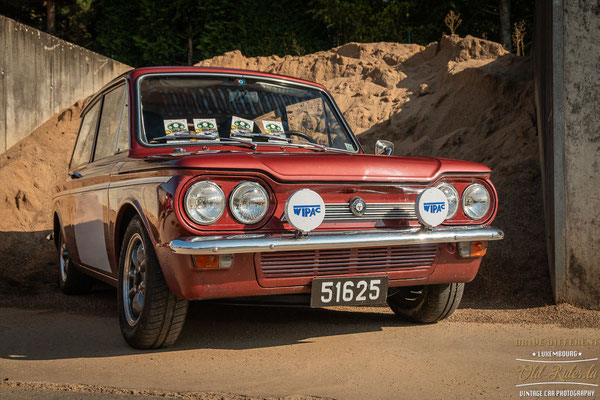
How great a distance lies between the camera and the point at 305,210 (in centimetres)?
359

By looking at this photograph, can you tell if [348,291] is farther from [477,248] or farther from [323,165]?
[477,248]

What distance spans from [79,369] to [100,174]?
171 cm

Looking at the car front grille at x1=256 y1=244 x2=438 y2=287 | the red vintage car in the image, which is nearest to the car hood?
the red vintage car

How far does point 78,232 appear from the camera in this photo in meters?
5.66

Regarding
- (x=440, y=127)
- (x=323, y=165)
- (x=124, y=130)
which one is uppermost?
(x=440, y=127)

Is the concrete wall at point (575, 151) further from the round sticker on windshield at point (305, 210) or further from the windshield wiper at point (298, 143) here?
the round sticker on windshield at point (305, 210)

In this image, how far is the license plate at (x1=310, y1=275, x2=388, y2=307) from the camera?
3.75m

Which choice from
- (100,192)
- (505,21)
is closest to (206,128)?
(100,192)

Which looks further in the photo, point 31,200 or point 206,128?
point 31,200

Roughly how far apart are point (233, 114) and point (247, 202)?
142cm

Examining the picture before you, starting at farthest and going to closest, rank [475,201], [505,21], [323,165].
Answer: [505,21], [475,201], [323,165]

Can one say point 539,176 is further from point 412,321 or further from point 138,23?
point 138,23

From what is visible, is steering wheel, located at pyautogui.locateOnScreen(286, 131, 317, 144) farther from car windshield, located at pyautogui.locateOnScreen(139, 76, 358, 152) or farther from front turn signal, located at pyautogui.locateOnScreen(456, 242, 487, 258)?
front turn signal, located at pyautogui.locateOnScreen(456, 242, 487, 258)

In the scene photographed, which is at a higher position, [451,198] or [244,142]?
[244,142]
